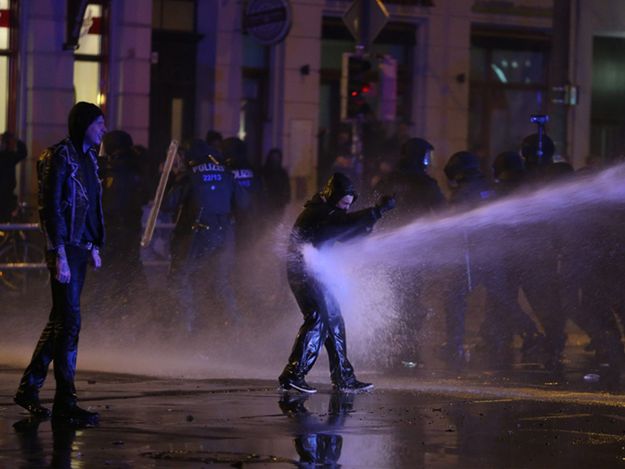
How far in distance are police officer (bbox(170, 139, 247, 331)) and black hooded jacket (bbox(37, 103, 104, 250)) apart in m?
5.28

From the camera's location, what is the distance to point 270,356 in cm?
1400

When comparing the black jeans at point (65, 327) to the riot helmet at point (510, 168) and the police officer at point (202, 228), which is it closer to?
the police officer at point (202, 228)

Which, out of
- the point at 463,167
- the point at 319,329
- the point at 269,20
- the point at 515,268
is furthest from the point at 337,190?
the point at 269,20

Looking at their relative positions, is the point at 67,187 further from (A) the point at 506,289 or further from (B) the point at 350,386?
(A) the point at 506,289

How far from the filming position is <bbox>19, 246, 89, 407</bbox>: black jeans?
31.0ft

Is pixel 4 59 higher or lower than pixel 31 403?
higher

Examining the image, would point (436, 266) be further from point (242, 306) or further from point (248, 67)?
point (248, 67)

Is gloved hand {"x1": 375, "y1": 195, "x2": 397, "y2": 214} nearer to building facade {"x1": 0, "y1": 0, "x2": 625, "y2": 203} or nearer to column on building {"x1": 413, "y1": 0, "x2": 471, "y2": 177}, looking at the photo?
building facade {"x1": 0, "y1": 0, "x2": 625, "y2": 203}

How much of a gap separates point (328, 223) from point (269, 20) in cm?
1263

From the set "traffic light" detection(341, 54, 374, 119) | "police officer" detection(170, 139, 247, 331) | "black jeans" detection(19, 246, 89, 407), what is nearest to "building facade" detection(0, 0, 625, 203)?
"traffic light" detection(341, 54, 374, 119)

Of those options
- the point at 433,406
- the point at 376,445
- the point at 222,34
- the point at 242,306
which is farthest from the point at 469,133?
the point at 376,445

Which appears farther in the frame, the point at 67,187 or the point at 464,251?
the point at 464,251

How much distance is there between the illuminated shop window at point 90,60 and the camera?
24.7 meters

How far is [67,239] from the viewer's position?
9445 mm
